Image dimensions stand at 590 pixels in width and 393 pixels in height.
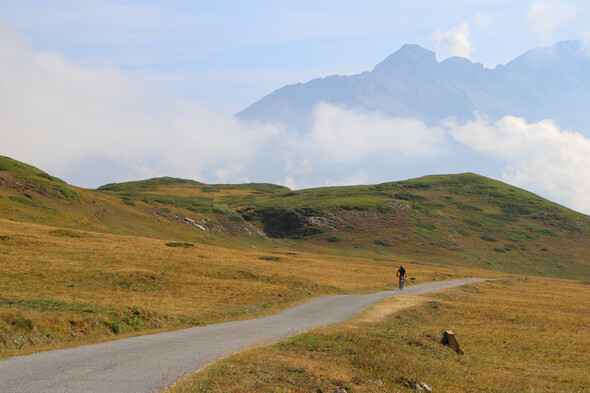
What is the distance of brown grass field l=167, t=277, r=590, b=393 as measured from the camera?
536 inches

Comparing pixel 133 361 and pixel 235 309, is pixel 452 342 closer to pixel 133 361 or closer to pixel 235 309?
pixel 133 361

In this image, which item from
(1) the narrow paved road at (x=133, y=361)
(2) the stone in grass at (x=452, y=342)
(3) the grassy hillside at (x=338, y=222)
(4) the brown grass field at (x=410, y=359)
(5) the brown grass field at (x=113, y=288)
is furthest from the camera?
(3) the grassy hillside at (x=338, y=222)

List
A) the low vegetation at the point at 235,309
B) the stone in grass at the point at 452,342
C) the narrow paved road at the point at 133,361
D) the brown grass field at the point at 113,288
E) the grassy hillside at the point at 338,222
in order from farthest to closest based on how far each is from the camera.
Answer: the grassy hillside at the point at 338,222 → the stone in grass at the point at 452,342 → the brown grass field at the point at 113,288 → the low vegetation at the point at 235,309 → the narrow paved road at the point at 133,361

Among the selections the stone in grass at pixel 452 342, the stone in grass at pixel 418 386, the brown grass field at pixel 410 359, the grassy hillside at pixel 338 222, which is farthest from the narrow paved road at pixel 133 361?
the grassy hillside at pixel 338 222

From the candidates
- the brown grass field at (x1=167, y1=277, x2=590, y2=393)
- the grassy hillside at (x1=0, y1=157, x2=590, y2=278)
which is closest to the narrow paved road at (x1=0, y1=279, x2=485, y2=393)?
the brown grass field at (x1=167, y1=277, x2=590, y2=393)

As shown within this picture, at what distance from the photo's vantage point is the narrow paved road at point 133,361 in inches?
474

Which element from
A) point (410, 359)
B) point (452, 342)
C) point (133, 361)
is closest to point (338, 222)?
point (452, 342)

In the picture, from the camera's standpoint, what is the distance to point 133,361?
15.0m

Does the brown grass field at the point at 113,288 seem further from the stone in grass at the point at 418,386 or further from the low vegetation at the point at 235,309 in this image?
the stone in grass at the point at 418,386

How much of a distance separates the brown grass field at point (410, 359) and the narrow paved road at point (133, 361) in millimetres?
1250

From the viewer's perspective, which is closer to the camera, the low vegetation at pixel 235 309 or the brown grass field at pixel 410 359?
the brown grass field at pixel 410 359

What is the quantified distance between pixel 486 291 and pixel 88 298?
46.2 metres

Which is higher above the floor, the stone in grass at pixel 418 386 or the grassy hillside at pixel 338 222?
the grassy hillside at pixel 338 222

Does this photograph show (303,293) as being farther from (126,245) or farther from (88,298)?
(126,245)
